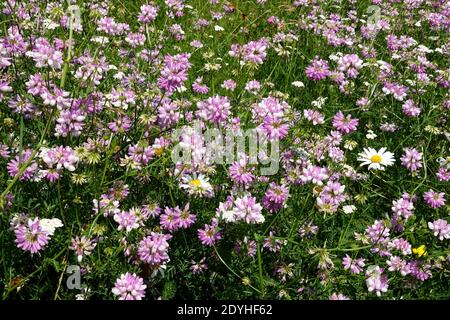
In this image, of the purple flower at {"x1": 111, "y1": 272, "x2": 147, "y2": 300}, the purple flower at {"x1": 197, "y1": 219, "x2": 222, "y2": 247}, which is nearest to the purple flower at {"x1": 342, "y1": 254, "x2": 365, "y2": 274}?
the purple flower at {"x1": 197, "y1": 219, "x2": 222, "y2": 247}

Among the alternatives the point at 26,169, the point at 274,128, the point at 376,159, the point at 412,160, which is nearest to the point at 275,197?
the point at 274,128

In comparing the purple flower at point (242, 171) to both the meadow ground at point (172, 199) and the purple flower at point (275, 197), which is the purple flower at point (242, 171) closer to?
the meadow ground at point (172, 199)

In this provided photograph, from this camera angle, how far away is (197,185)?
7.55 feet

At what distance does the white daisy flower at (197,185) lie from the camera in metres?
2.28

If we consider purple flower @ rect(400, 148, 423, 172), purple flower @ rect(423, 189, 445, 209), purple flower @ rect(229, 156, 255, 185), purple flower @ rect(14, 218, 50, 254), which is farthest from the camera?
purple flower @ rect(400, 148, 423, 172)

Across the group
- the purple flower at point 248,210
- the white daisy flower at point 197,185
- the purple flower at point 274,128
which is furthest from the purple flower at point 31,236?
the purple flower at point 274,128

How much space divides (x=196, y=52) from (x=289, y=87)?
3.06 feet

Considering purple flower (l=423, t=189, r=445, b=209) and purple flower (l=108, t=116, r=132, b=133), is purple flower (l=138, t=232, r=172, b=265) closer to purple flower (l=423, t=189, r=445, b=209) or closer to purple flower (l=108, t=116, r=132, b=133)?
purple flower (l=108, t=116, r=132, b=133)

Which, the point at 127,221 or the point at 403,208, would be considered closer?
the point at 127,221

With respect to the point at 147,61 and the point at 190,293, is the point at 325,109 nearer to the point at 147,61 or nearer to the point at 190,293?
the point at 147,61

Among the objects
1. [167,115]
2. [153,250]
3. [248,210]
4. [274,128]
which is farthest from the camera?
[167,115]

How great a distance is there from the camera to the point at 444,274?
262cm

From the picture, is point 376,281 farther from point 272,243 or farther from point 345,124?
point 345,124

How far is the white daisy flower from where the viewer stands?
2.28 metres
